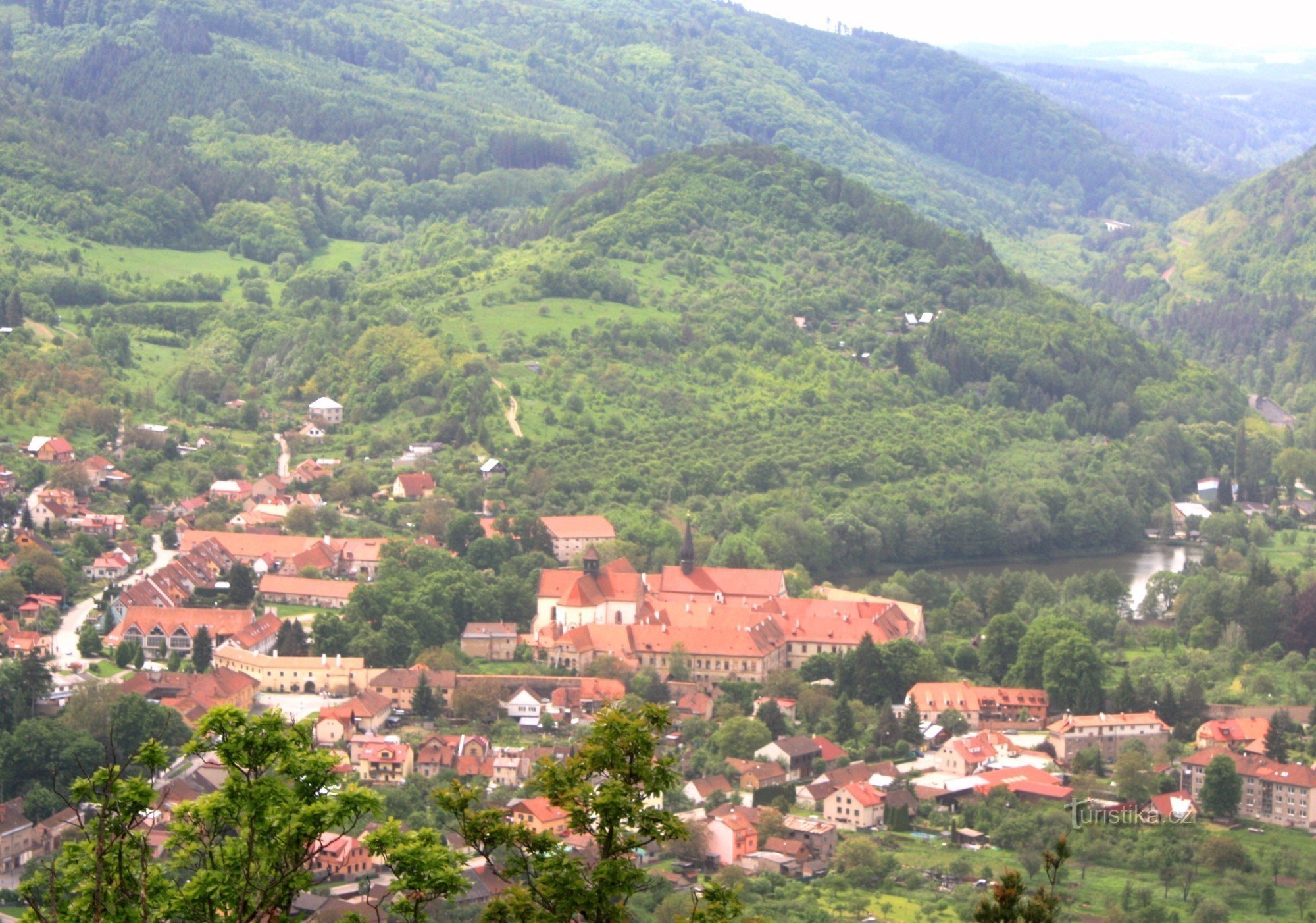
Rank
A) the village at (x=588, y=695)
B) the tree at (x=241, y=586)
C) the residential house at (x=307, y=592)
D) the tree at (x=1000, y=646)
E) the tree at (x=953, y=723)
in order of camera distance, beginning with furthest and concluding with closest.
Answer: the residential house at (x=307, y=592), the tree at (x=241, y=586), the tree at (x=1000, y=646), the tree at (x=953, y=723), the village at (x=588, y=695)

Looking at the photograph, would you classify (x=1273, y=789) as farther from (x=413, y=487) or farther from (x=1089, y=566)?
(x=413, y=487)

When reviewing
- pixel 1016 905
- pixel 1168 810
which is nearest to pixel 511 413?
pixel 1168 810

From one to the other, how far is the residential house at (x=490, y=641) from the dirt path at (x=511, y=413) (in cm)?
2502

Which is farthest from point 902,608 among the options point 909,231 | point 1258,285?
point 1258,285

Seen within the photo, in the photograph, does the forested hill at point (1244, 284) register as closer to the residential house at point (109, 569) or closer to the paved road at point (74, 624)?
the paved road at point (74, 624)

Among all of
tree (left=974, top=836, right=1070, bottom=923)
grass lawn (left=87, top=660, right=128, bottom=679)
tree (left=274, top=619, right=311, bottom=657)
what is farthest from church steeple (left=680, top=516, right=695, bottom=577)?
tree (left=974, top=836, right=1070, bottom=923)

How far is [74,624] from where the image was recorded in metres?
62.9

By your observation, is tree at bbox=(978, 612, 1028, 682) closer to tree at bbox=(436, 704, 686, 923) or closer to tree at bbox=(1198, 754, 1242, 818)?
tree at bbox=(1198, 754, 1242, 818)

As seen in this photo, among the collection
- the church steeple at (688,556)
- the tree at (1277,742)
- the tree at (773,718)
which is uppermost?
the church steeple at (688,556)

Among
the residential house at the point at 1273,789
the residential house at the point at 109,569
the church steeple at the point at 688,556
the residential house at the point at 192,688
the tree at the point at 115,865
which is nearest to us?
the tree at the point at 115,865

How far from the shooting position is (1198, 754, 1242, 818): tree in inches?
2041

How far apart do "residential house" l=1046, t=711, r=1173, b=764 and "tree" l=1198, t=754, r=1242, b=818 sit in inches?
186

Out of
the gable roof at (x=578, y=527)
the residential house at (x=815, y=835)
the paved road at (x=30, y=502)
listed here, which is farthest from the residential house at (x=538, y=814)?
the paved road at (x=30, y=502)

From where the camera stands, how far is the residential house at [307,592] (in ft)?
223
